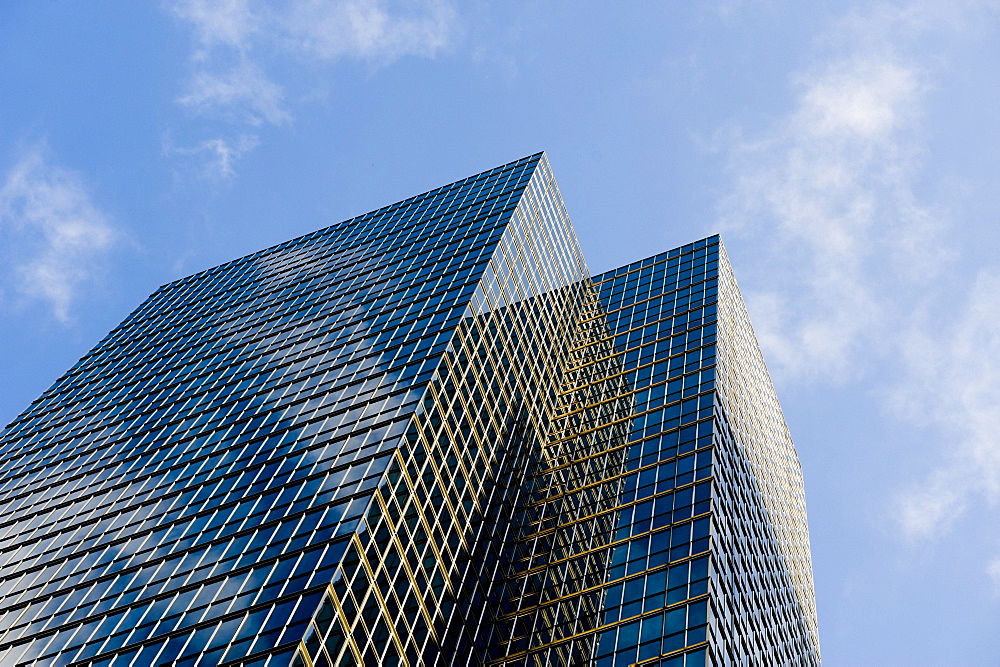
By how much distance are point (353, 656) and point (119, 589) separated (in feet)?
47.8

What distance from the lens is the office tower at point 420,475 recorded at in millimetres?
48844

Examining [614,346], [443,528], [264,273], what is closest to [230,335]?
[264,273]

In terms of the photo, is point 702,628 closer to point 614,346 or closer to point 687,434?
point 687,434

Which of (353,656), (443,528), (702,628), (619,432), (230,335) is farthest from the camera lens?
(230,335)

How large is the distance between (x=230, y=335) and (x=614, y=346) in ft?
94.2

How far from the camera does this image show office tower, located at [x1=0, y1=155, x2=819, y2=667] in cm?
4884

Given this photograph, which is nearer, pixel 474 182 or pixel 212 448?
pixel 212 448

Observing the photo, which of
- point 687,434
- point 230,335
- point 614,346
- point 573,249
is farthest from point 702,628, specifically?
point 573,249

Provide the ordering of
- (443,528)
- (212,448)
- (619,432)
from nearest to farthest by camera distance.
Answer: (443,528) → (212,448) → (619,432)

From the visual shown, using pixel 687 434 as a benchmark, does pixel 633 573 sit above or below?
below

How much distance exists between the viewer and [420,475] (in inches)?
2132

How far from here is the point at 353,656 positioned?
43.7m

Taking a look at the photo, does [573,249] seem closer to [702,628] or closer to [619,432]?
[619,432]

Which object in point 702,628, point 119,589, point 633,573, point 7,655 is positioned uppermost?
point 633,573
